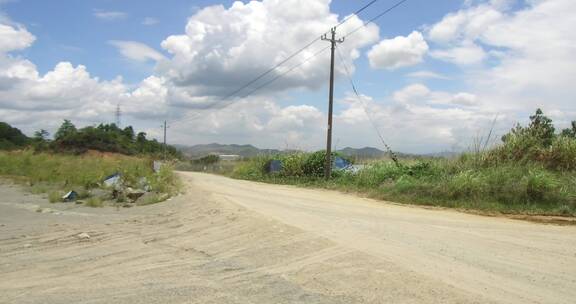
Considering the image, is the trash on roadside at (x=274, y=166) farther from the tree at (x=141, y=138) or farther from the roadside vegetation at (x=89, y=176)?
the tree at (x=141, y=138)

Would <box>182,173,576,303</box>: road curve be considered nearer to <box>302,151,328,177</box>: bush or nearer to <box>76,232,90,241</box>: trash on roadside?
<box>76,232,90,241</box>: trash on roadside

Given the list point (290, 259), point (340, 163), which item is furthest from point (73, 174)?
point (290, 259)

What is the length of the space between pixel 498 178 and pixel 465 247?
7761mm

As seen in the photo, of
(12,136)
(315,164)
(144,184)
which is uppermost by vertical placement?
(12,136)

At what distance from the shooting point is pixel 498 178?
15.6 m

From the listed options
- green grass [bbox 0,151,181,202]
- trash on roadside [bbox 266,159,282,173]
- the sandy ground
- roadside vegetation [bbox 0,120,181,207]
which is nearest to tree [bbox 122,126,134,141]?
roadside vegetation [bbox 0,120,181,207]

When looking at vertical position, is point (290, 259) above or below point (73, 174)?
below

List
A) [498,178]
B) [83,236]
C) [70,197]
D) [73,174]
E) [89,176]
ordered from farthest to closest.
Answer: [73,174], [89,176], [70,197], [498,178], [83,236]

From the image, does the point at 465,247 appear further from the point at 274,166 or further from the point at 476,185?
the point at 274,166

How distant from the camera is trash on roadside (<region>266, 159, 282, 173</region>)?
33.8m

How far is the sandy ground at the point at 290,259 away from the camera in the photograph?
6.27 meters

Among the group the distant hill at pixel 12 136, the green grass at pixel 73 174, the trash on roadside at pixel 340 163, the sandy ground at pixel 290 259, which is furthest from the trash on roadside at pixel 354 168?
the distant hill at pixel 12 136

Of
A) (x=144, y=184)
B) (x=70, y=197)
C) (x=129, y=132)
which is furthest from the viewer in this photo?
(x=129, y=132)

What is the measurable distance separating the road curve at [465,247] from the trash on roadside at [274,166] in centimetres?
1963
